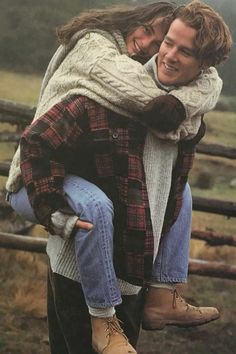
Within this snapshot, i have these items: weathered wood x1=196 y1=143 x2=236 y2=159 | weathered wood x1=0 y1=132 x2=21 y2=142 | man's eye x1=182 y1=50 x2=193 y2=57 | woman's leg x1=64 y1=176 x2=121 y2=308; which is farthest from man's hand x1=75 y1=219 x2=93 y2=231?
weathered wood x1=0 y1=132 x2=21 y2=142

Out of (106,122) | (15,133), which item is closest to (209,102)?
(106,122)

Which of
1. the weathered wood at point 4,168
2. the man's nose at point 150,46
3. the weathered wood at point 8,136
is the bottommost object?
the weathered wood at point 4,168

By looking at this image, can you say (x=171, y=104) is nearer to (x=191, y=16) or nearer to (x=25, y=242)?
(x=191, y=16)

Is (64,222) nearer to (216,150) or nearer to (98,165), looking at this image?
(98,165)

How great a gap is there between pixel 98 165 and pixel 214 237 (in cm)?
147

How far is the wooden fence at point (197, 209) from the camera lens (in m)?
2.96

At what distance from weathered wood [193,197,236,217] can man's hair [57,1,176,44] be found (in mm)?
1219

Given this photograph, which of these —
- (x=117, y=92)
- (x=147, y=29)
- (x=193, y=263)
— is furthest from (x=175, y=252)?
(x=193, y=263)

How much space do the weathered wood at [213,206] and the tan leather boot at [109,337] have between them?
4.11ft

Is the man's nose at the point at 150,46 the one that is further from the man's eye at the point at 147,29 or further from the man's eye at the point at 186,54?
the man's eye at the point at 186,54

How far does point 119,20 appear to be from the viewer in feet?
6.51

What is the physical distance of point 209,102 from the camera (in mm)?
1921

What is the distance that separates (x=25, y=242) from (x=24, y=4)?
4.43 feet

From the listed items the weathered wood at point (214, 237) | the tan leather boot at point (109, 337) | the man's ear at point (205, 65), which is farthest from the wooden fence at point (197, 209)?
the man's ear at point (205, 65)
